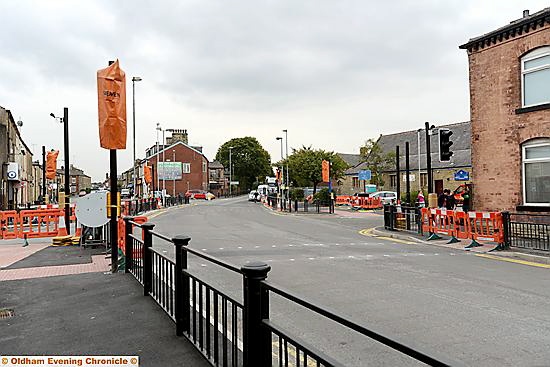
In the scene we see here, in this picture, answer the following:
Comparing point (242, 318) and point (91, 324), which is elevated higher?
point (242, 318)

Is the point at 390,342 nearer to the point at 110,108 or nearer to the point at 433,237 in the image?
the point at 110,108

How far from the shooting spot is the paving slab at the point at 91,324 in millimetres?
4773

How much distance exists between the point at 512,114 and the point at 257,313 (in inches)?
625

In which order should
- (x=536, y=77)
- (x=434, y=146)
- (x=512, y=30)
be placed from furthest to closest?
1. (x=434, y=146)
2. (x=512, y=30)
3. (x=536, y=77)

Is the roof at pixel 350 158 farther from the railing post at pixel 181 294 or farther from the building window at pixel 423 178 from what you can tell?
the railing post at pixel 181 294

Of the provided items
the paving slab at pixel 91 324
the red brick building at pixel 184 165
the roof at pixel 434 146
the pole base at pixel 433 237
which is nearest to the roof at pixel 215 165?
the red brick building at pixel 184 165

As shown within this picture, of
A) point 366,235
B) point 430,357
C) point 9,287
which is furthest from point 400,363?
point 366,235

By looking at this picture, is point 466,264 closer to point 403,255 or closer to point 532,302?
point 403,255

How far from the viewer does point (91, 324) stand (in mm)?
5672

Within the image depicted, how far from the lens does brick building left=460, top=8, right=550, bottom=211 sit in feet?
50.5

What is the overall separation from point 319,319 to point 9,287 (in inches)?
217

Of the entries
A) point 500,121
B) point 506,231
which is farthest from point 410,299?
point 500,121

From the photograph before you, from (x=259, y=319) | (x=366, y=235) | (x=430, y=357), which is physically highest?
(x=430, y=357)

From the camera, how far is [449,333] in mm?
5672
